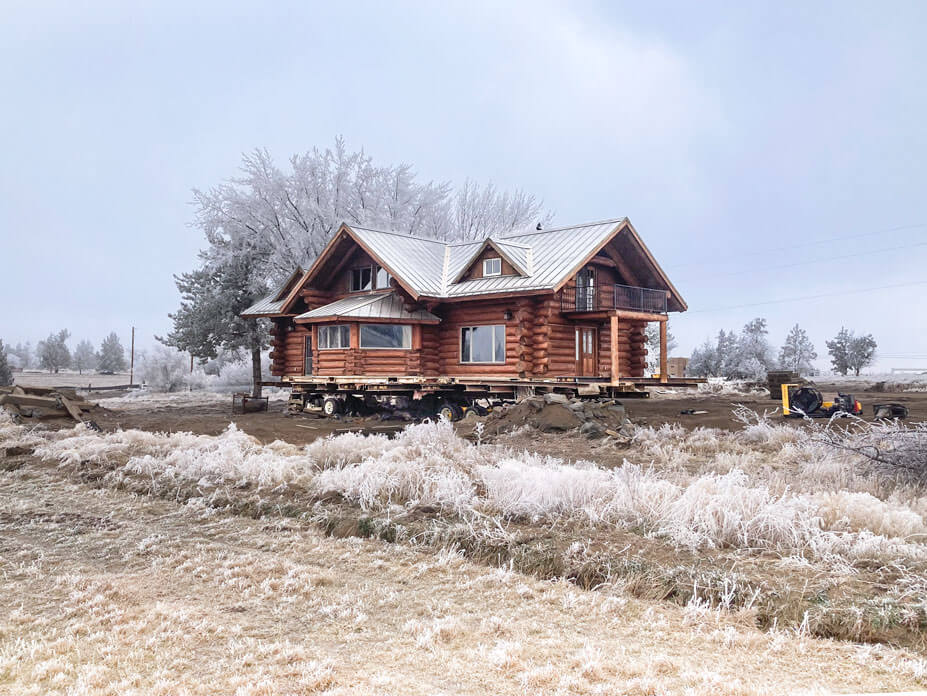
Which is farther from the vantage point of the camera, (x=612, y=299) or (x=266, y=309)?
(x=266, y=309)

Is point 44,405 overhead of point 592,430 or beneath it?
overhead

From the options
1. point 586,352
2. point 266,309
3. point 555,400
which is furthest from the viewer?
point 266,309

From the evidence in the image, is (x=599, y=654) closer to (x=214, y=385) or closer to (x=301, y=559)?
(x=301, y=559)

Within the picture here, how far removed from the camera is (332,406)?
2553 centimetres

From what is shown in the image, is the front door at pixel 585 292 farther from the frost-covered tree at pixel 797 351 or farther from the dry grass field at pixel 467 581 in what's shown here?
the frost-covered tree at pixel 797 351

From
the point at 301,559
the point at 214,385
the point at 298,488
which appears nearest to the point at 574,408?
the point at 298,488

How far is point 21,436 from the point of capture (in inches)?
610

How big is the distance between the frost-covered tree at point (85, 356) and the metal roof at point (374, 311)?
341 feet

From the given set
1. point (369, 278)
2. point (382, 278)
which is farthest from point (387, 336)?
point (369, 278)

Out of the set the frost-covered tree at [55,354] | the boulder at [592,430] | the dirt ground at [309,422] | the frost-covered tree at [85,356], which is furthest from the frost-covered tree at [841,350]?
the frost-covered tree at [85,356]

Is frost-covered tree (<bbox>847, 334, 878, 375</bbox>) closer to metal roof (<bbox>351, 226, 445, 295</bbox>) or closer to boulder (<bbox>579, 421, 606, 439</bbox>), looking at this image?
metal roof (<bbox>351, 226, 445, 295</bbox>)

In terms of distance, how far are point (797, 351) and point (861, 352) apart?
486cm

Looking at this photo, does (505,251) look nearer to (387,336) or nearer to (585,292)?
(585,292)

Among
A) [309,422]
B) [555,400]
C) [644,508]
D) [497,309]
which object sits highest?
[497,309]
